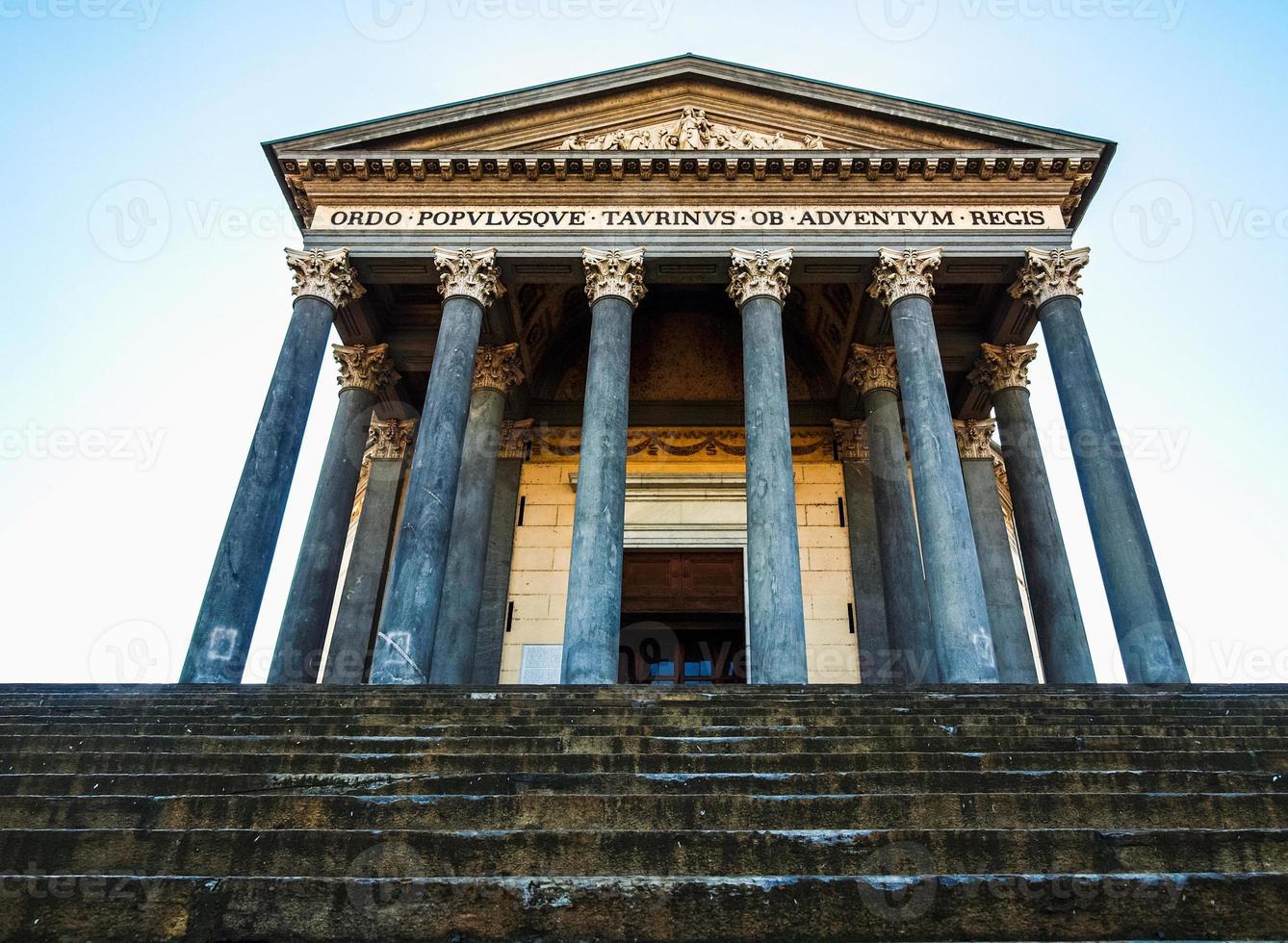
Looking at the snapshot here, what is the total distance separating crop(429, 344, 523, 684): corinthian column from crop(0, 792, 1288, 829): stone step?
30.3 feet

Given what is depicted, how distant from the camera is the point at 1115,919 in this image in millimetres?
4031

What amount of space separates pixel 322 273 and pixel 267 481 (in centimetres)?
420

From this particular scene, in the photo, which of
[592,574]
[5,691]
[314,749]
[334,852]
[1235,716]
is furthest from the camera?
[592,574]

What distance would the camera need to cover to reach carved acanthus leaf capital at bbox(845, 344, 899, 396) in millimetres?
17516

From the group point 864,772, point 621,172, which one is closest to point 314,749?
point 864,772

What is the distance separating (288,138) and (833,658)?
1424 centimetres

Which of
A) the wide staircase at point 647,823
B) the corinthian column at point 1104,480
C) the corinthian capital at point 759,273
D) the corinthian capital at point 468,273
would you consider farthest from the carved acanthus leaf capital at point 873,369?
the wide staircase at point 647,823

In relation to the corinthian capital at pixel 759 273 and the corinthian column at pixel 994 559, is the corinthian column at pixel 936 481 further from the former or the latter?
the corinthian column at pixel 994 559

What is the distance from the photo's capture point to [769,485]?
13102 mm

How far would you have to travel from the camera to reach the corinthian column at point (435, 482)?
482 inches

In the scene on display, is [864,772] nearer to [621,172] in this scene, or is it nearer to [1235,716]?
[1235,716]

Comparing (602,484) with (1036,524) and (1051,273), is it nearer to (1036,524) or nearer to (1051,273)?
(1036,524)

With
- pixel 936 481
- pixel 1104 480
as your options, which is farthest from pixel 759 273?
pixel 1104 480

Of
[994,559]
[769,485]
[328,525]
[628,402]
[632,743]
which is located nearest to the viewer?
[632,743]
